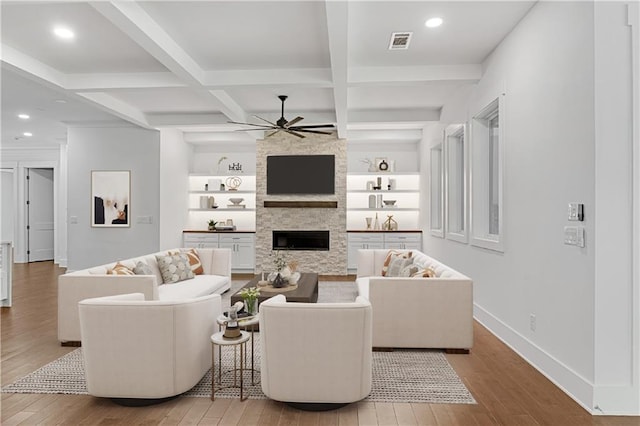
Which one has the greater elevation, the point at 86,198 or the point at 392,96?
the point at 392,96

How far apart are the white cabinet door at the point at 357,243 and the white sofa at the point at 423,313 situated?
4487mm

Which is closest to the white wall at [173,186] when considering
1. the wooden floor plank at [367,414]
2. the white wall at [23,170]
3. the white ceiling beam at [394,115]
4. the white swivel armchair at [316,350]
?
the white ceiling beam at [394,115]

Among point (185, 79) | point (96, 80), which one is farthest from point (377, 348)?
point (96, 80)

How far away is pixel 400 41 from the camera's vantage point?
411cm

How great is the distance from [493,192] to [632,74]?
241 cm

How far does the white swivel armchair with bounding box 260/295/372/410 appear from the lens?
2570 mm

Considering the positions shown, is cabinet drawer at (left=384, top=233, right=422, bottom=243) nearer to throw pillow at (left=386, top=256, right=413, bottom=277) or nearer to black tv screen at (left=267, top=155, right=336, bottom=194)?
black tv screen at (left=267, top=155, right=336, bottom=194)

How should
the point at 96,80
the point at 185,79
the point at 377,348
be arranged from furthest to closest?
the point at 96,80 < the point at 185,79 < the point at 377,348

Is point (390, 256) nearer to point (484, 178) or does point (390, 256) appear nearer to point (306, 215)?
point (484, 178)

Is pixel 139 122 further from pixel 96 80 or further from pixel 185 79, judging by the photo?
pixel 185 79

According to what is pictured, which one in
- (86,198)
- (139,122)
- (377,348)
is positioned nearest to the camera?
(377,348)

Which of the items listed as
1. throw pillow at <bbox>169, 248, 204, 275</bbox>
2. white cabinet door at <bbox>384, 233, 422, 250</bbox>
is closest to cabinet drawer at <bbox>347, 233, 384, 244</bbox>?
white cabinet door at <bbox>384, 233, 422, 250</bbox>

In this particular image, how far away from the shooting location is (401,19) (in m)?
3.68

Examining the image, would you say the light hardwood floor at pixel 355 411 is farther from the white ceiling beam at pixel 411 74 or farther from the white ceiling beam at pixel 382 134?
the white ceiling beam at pixel 382 134
